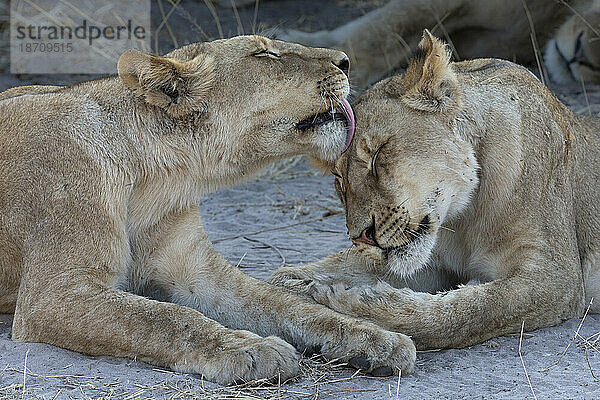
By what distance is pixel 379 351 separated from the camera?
296 cm

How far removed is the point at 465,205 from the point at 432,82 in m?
0.49

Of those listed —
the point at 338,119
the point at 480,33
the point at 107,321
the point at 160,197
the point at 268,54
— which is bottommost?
the point at 107,321

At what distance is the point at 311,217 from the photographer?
542 cm

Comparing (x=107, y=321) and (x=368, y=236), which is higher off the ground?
(x=368, y=236)

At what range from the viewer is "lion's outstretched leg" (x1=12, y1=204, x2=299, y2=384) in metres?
2.81

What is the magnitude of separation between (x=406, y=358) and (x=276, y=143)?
916 mm

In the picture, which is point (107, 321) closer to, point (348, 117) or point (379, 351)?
point (379, 351)

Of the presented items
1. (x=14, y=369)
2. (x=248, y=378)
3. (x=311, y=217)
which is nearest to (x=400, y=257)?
(x=248, y=378)

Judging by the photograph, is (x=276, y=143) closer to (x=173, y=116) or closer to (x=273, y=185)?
(x=173, y=116)

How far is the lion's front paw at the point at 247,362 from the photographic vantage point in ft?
9.05

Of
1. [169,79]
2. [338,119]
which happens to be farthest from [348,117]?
[169,79]

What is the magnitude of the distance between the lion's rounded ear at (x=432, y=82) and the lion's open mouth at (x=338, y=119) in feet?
0.78

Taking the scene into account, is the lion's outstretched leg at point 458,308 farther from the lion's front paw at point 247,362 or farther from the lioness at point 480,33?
the lioness at point 480,33

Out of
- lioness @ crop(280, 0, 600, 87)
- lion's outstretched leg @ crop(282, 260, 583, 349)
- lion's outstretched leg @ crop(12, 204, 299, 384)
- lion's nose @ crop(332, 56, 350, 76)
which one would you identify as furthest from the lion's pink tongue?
lioness @ crop(280, 0, 600, 87)
